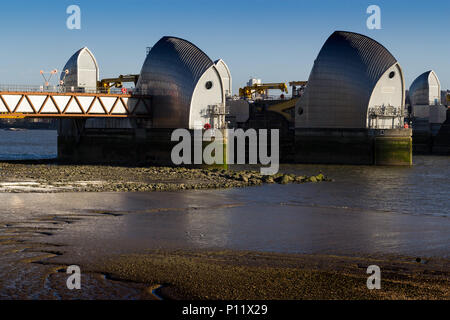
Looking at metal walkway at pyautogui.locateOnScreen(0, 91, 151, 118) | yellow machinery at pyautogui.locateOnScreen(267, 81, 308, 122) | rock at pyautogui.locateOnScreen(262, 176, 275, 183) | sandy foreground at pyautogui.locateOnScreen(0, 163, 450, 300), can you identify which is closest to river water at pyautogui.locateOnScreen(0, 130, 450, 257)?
sandy foreground at pyautogui.locateOnScreen(0, 163, 450, 300)

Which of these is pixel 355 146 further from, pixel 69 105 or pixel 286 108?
pixel 69 105

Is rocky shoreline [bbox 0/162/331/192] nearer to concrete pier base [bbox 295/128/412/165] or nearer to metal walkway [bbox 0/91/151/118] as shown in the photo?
metal walkway [bbox 0/91/151/118]

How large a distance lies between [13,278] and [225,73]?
93410 millimetres

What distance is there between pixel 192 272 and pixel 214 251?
2.92 m

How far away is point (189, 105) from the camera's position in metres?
58.1

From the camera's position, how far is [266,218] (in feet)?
83.3

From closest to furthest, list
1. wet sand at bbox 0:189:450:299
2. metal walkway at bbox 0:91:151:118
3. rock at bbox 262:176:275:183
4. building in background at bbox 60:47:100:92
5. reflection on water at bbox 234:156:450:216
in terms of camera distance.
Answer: wet sand at bbox 0:189:450:299, reflection on water at bbox 234:156:450:216, rock at bbox 262:176:275:183, metal walkway at bbox 0:91:151:118, building in background at bbox 60:47:100:92

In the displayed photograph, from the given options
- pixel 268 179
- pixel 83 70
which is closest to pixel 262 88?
pixel 83 70

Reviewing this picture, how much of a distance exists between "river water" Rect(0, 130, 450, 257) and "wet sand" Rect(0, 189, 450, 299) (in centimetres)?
5

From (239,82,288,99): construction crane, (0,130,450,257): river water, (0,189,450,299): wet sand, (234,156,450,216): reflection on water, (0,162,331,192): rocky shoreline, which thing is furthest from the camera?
(239,82,288,99): construction crane

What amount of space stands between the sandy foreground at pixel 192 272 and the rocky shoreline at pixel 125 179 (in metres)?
15.3

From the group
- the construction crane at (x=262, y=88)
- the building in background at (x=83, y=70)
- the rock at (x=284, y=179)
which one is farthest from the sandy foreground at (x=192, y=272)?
the construction crane at (x=262, y=88)

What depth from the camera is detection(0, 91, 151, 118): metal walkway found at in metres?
52.6

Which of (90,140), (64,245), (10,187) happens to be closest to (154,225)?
(64,245)
